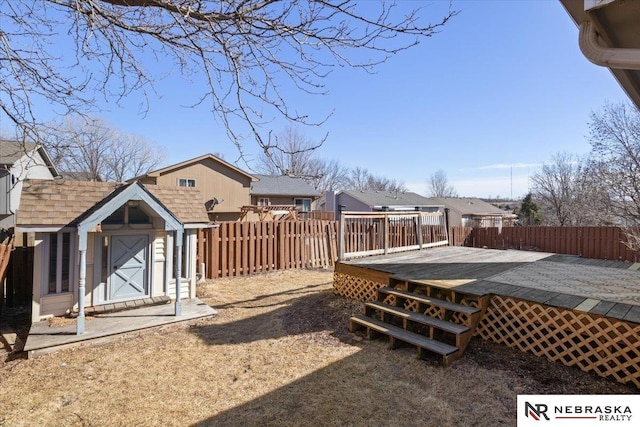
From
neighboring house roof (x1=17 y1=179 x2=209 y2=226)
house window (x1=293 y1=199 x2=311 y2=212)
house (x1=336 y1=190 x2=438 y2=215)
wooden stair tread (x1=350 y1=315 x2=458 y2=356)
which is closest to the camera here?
wooden stair tread (x1=350 y1=315 x2=458 y2=356)

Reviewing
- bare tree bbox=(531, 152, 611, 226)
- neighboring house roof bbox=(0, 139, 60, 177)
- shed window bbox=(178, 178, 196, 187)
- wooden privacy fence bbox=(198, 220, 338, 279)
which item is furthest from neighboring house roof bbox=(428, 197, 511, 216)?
neighboring house roof bbox=(0, 139, 60, 177)

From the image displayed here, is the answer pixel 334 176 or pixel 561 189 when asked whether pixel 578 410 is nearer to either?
pixel 561 189

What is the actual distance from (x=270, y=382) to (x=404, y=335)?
1926 mm

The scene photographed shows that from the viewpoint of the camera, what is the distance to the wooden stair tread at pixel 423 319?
4.07 meters

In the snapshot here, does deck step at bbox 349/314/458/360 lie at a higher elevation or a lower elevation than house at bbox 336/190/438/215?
lower

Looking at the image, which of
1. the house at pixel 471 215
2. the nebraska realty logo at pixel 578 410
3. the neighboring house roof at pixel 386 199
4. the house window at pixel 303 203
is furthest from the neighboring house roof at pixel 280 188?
the nebraska realty logo at pixel 578 410

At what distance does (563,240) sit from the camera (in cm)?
1297

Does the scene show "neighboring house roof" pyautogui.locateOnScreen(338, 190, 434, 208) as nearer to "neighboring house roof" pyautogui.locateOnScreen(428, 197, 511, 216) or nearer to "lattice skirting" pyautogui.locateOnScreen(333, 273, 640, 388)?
"neighboring house roof" pyautogui.locateOnScreen(428, 197, 511, 216)

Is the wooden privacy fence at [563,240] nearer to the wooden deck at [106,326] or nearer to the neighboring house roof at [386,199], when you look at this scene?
the neighboring house roof at [386,199]

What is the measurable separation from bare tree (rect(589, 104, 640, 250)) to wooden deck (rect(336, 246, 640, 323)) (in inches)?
261

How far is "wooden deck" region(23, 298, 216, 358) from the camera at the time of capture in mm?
4453

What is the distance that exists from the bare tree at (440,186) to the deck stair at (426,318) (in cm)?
6890

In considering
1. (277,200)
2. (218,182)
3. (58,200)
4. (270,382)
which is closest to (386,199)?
(277,200)

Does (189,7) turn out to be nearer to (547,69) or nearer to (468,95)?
(547,69)
